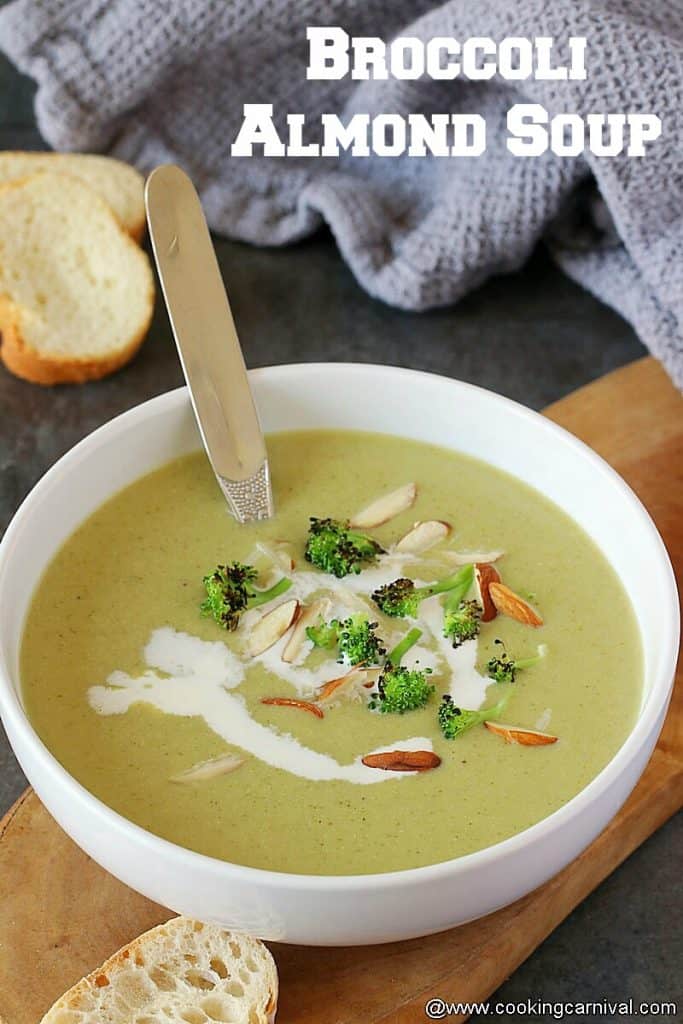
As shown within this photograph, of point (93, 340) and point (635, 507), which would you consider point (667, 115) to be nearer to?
point (635, 507)

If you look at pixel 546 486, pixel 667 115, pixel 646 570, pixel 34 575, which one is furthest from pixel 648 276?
pixel 34 575

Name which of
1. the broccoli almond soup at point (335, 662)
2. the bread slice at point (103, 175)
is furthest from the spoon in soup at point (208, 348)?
the bread slice at point (103, 175)

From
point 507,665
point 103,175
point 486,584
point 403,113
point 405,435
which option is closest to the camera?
point 507,665

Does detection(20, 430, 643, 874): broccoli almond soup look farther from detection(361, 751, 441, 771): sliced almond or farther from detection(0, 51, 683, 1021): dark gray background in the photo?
detection(0, 51, 683, 1021): dark gray background

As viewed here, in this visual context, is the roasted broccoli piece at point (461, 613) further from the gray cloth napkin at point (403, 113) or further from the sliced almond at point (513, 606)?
the gray cloth napkin at point (403, 113)

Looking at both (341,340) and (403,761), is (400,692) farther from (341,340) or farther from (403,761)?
(341,340)

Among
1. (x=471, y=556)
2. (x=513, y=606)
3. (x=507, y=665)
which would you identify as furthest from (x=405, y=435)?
(x=507, y=665)

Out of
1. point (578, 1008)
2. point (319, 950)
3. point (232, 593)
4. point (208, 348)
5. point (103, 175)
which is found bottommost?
point (578, 1008)
